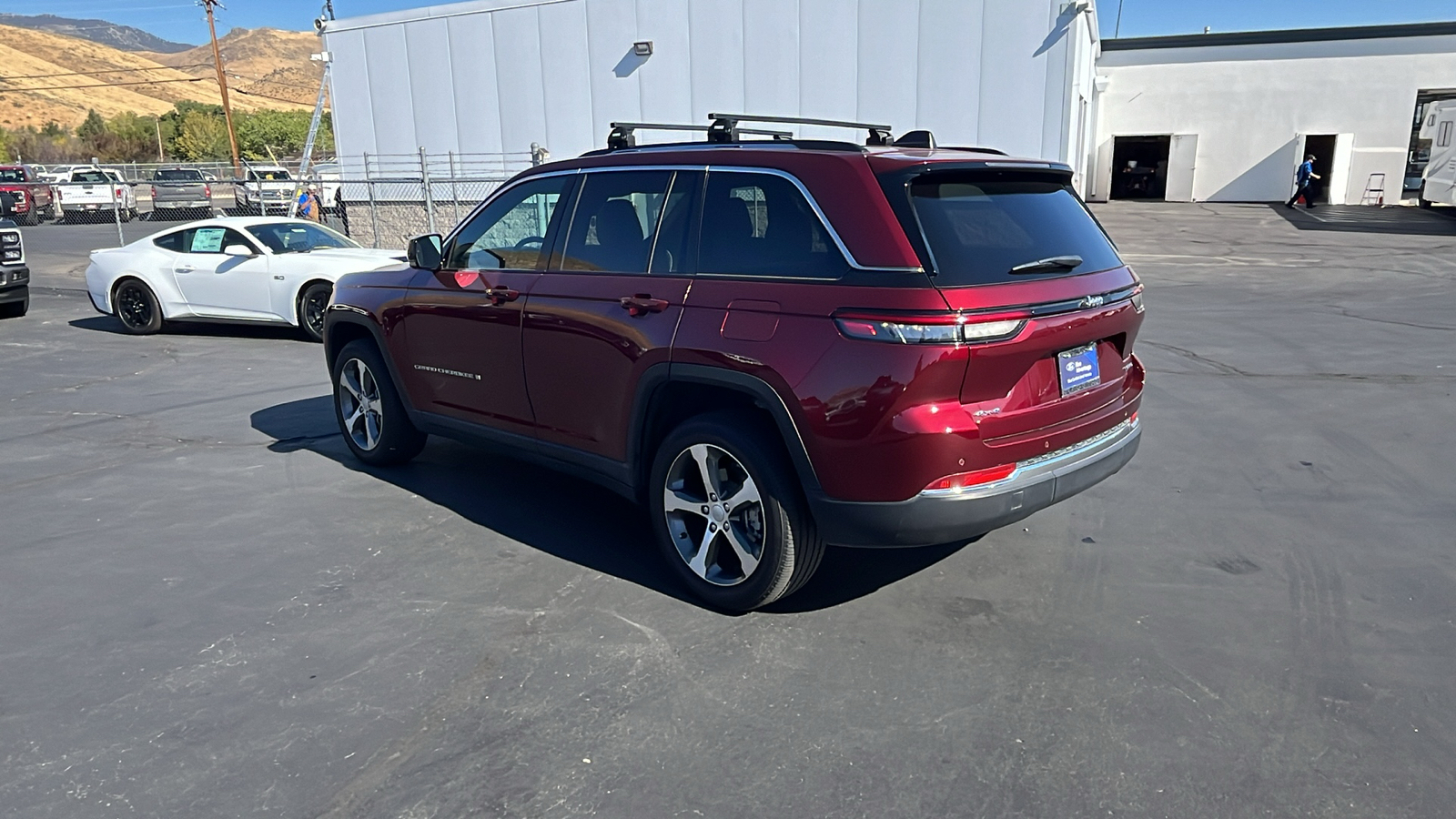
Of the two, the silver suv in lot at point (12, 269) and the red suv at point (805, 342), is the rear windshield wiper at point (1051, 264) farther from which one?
the silver suv in lot at point (12, 269)

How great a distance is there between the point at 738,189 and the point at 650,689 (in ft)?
6.64

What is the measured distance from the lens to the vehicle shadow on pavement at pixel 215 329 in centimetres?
1161

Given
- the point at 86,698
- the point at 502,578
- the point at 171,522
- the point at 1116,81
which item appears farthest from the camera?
the point at 1116,81

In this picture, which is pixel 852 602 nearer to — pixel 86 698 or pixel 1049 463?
pixel 1049 463

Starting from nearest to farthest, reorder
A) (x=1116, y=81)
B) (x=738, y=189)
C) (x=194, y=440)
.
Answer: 1. (x=738, y=189)
2. (x=194, y=440)
3. (x=1116, y=81)

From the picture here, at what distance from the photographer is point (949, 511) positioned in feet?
11.4

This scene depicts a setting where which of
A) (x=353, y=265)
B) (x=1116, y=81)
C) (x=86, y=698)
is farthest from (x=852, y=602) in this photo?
(x=1116, y=81)

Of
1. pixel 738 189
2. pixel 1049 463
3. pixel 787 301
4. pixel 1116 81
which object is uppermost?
pixel 1116 81

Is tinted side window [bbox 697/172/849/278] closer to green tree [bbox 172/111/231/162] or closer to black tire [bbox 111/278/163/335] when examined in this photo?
black tire [bbox 111/278/163/335]

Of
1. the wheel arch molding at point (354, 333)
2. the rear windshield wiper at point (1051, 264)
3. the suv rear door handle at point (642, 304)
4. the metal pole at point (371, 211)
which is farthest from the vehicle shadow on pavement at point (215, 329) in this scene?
the rear windshield wiper at point (1051, 264)

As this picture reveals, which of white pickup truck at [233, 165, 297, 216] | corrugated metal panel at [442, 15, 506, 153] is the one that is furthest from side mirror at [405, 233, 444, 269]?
white pickup truck at [233, 165, 297, 216]

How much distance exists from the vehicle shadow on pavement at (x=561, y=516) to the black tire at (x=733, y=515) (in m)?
0.18

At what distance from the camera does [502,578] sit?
4.38 metres

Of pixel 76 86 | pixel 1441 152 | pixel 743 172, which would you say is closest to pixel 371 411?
pixel 743 172
